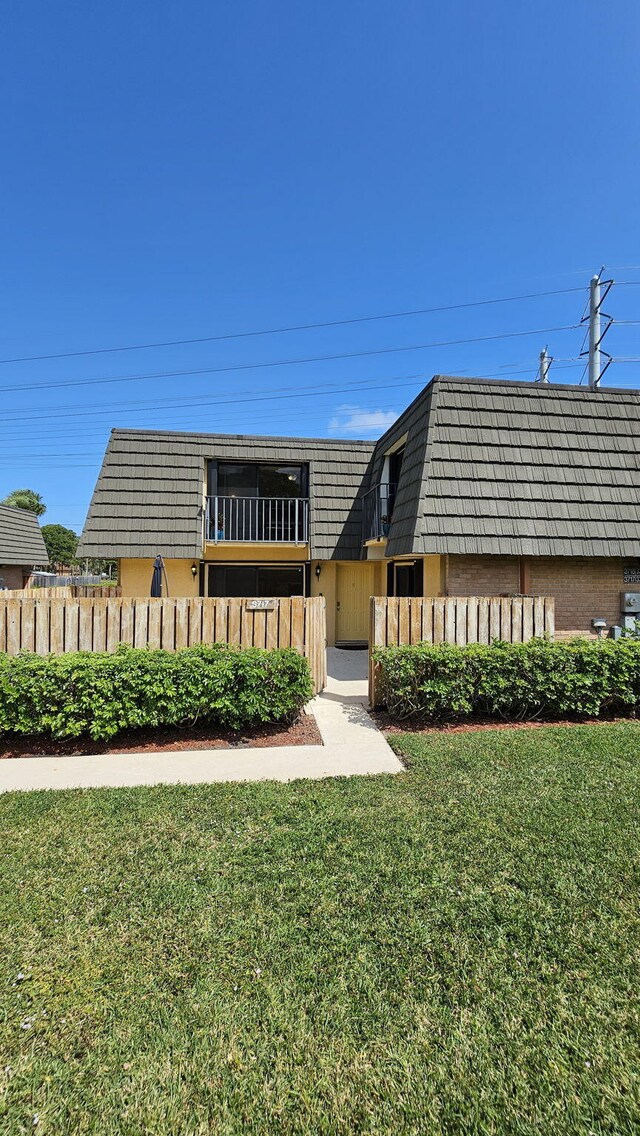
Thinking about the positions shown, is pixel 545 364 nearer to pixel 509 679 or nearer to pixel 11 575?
pixel 509 679

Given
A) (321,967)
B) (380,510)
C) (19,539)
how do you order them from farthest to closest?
(19,539) < (380,510) < (321,967)

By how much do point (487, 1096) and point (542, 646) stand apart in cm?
534

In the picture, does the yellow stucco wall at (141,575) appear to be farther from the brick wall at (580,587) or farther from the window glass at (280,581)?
the brick wall at (580,587)

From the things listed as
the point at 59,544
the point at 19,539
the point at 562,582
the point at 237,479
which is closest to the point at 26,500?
the point at 59,544

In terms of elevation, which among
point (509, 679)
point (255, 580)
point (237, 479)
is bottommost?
point (509, 679)

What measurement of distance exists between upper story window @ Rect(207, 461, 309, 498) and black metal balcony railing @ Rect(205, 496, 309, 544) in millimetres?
464

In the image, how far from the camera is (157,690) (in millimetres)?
5375

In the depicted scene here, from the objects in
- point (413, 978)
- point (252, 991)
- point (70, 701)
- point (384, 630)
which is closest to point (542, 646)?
point (384, 630)

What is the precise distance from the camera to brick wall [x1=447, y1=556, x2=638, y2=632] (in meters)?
8.38

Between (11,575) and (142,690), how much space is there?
63.2 feet

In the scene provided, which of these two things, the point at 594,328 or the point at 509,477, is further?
the point at 594,328

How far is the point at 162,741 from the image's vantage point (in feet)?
18.1

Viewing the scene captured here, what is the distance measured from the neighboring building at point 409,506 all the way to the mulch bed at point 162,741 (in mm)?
3797

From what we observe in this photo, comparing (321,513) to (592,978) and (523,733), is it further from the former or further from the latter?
(592,978)
